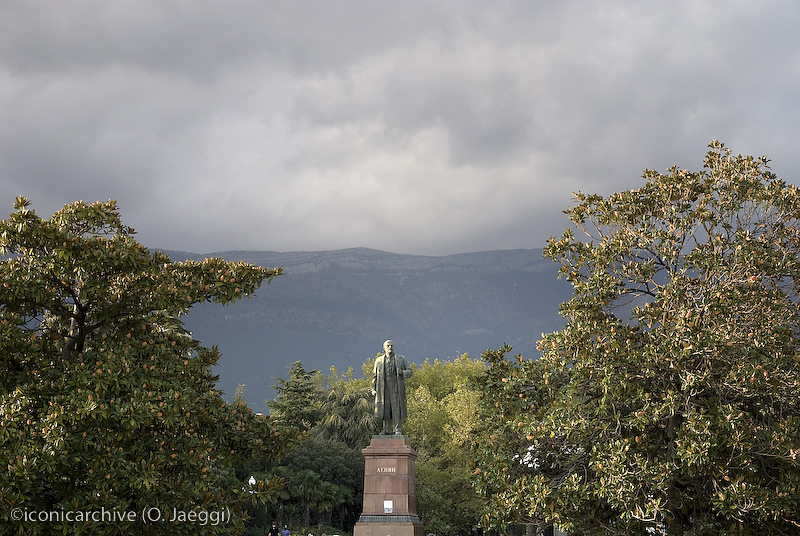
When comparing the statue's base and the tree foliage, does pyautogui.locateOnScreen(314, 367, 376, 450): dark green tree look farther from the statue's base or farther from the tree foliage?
the statue's base

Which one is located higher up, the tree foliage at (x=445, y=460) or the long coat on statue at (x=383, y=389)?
the long coat on statue at (x=383, y=389)

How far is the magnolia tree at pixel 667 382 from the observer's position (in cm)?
1191

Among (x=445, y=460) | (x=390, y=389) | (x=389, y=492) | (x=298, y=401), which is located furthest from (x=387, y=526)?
(x=298, y=401)

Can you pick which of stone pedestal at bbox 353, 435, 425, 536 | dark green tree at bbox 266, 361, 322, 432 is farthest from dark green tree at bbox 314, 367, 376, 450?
stone pedestal at bbox 353, 435, 425, 536

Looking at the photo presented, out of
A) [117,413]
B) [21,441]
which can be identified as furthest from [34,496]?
[117,413]

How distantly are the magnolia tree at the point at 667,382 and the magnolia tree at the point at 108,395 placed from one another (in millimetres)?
4705

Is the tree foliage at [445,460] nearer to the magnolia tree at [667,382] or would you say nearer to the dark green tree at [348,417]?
the dark green tree at [348,417]

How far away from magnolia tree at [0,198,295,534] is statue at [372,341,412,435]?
34.0 feet

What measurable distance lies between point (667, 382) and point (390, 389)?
1114 cm

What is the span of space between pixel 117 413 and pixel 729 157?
A: 10966 millimetres

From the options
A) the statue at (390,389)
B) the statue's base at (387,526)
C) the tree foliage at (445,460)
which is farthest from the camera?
the tree foliage at (445,460)

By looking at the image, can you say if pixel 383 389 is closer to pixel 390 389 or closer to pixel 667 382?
pixel 390 389

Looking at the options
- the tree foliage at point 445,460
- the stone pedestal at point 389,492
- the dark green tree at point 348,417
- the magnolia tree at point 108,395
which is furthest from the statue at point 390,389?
the dark green tree at point 348,417

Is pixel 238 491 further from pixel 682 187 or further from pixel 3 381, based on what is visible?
pixel 682 187
